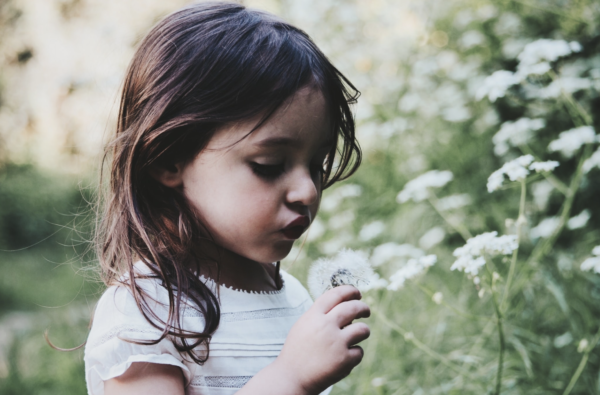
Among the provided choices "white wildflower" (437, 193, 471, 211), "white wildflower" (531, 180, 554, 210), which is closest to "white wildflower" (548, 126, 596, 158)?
"white wildflower" (437, 193, 471, 211)

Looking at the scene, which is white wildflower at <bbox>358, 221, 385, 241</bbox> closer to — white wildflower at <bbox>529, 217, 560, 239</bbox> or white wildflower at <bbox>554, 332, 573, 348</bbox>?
white wildflower at <bbox>529, 217, 560, 239</bbox>

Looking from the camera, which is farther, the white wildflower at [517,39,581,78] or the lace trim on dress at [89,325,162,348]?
the white wildflower at [517,39,581,78]

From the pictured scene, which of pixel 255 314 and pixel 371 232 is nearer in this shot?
pixel 255 314

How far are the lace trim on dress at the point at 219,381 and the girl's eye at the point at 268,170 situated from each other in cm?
32

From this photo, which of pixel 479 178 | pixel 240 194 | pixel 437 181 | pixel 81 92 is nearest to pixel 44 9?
pixel 81 92

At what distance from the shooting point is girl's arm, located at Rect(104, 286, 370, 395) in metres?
0.71

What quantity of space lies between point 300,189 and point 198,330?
26 cm

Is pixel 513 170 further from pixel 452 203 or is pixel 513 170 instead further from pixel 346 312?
pixel 452 203

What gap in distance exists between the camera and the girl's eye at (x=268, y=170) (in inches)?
30.3

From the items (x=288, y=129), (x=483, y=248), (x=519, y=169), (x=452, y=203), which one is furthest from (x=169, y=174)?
(x=452, y=203)

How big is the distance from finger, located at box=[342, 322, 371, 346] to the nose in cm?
19

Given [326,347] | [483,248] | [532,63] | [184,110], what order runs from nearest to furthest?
[326,347]
[184,110]
[483,248]
[532,63]

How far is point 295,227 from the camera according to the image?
800mm

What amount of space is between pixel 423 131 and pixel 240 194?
82.9 inches
